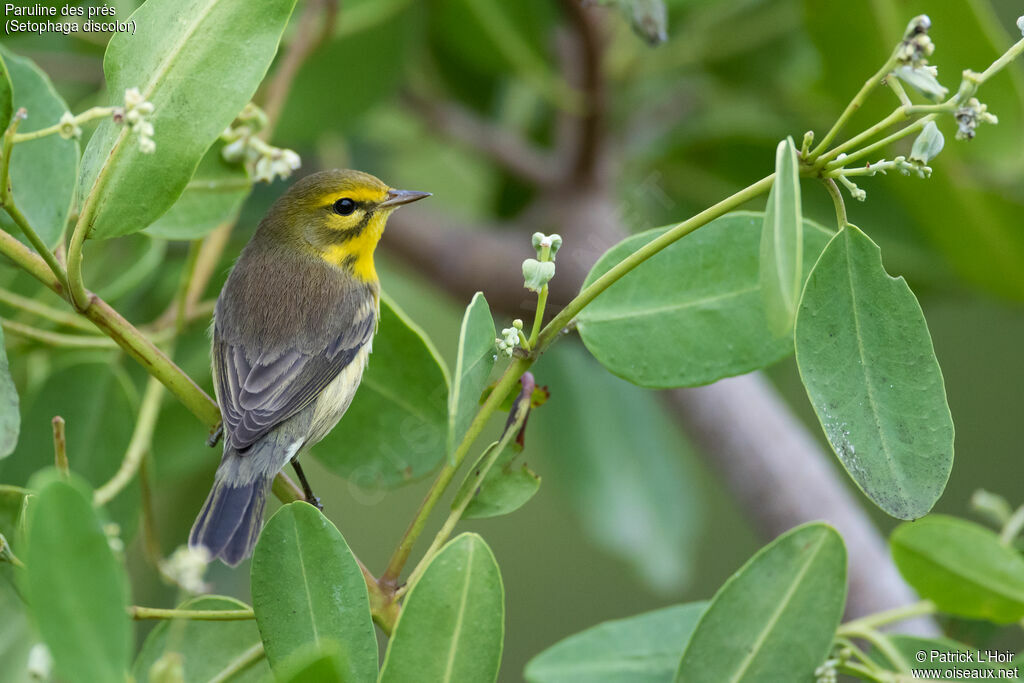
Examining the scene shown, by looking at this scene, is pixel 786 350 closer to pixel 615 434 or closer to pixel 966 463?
pixel 615 434

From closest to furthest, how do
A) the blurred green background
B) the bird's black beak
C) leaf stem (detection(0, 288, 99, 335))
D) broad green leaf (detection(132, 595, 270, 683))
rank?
broad green leaf (detection(132, 595, 270, 683)) → leaf stem (detection(0, 288, 99, 335)) → the blurred green background → the bird's black beak

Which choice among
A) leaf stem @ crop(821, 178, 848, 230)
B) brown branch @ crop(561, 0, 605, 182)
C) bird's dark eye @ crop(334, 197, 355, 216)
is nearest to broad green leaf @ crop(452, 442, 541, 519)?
leaf stem @ crop(821, 178, 848, 230)

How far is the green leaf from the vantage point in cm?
132

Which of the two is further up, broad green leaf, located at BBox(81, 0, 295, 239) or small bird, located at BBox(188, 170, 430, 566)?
broad green leaf, located at BBox(81, 0, 295, 239)

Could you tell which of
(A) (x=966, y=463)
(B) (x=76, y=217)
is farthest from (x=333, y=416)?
(A) (x=966, y=463)

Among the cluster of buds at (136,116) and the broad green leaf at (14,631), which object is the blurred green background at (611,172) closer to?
the broad green leaf at (14,631)

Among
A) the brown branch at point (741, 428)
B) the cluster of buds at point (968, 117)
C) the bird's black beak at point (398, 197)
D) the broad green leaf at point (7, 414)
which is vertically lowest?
the brown branch at point (741, 428)

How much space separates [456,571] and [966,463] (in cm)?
370

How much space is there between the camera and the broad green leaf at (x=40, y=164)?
1.40m

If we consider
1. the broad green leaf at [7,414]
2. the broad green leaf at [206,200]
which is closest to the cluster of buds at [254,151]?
the broad green leaf at [206,200]

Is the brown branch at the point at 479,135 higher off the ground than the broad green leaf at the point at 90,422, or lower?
higher

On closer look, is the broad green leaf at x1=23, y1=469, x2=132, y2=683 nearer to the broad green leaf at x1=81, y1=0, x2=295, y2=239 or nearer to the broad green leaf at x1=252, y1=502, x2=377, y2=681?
the broad green leaf at x1=252, y1=502, x2=377, y2=681

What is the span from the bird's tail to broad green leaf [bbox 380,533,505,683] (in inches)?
25.8

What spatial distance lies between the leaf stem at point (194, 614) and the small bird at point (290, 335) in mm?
480
